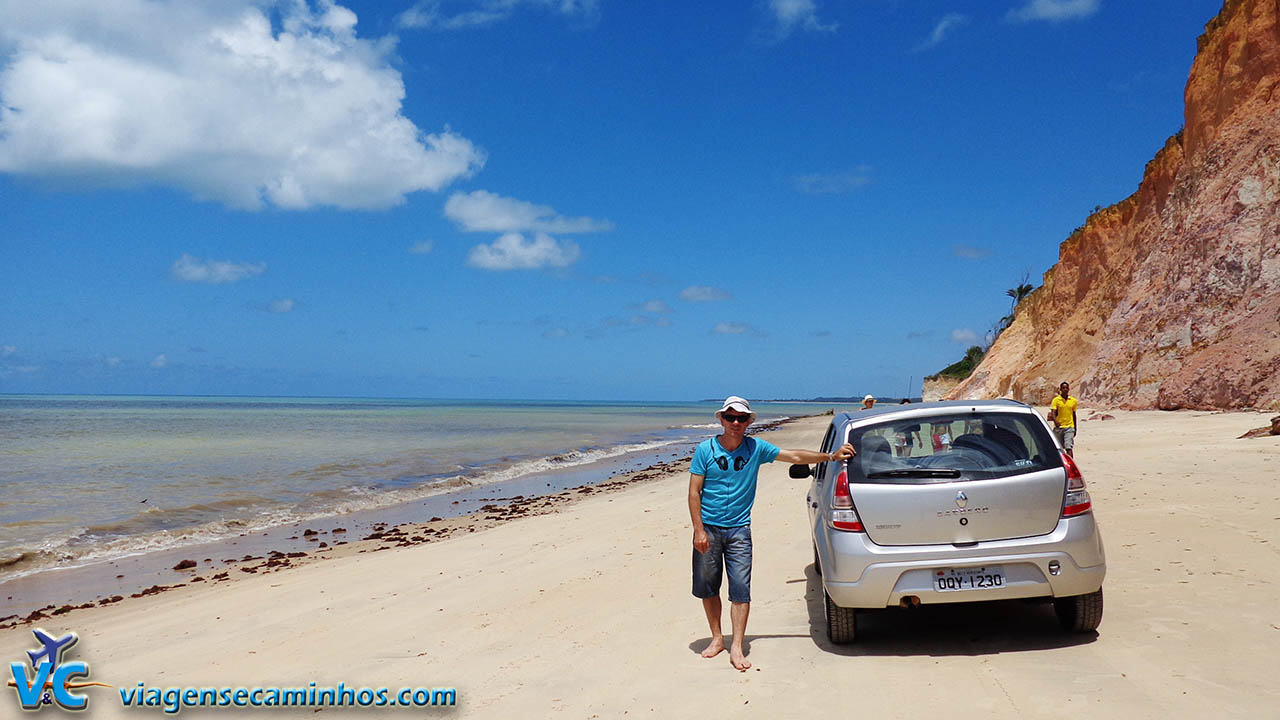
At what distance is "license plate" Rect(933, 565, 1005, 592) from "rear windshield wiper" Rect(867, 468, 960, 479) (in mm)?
588

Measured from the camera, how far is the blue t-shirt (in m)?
5.24

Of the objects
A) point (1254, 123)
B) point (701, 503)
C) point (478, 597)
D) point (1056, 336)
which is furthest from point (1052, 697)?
point (1056, 336)

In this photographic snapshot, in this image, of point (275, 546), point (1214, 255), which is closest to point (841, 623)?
point (275, 546)

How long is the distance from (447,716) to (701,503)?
79.4 inches

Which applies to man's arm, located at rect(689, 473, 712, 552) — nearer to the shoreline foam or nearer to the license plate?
the license plate

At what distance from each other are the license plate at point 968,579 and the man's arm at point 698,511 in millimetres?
1459

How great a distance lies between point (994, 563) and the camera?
494 cm

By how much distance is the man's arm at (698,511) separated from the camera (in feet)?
17.0

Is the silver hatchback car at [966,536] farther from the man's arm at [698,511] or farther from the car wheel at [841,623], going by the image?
the man's arm at [698,511]

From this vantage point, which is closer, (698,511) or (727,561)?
(698,511)

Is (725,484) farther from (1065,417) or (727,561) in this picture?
(1065,417)

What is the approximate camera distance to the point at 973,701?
4324 mm

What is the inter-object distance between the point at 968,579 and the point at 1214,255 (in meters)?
29.8

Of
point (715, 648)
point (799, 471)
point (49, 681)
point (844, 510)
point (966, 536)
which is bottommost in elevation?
point (49, 681)
